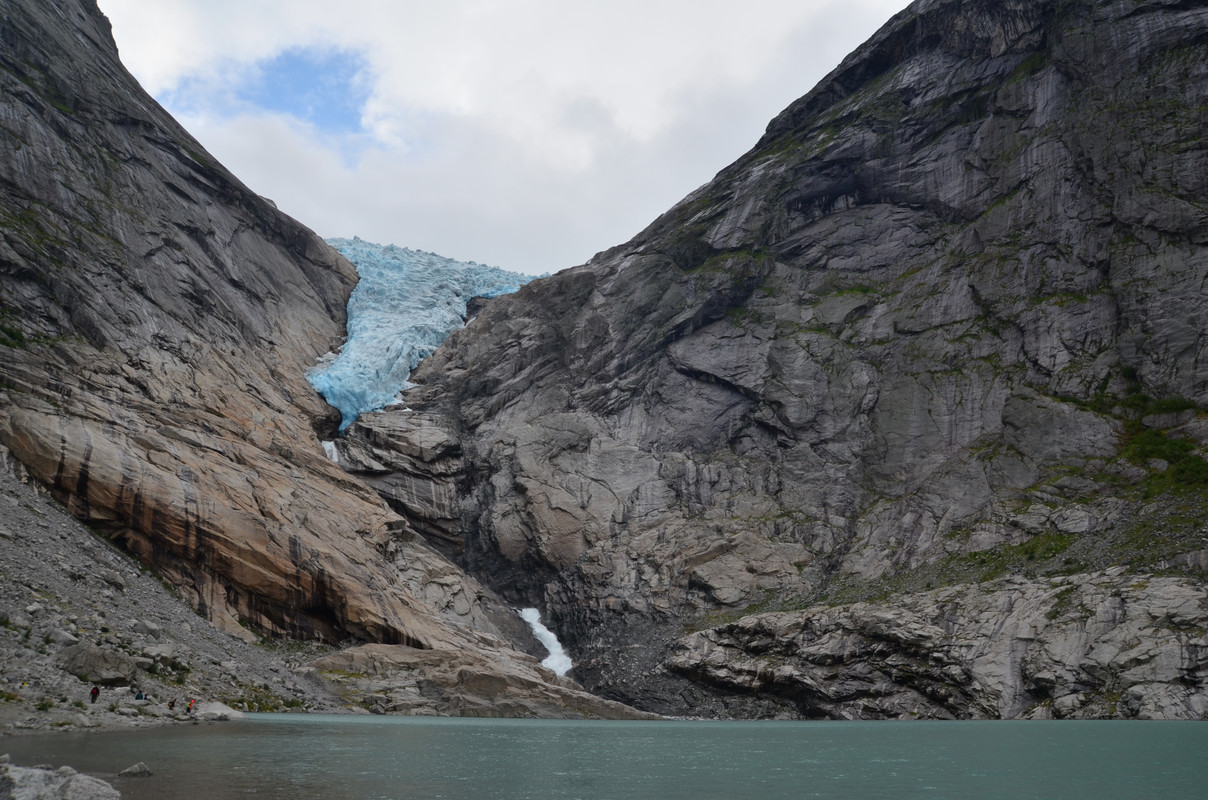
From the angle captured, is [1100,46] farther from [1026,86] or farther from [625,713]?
[625,713]

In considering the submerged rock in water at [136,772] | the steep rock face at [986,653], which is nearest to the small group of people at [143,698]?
the submerged rock in water at [136,772]

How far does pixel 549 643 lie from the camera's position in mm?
75375

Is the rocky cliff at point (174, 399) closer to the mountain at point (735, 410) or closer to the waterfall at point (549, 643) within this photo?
the mountain at point (735, 410)

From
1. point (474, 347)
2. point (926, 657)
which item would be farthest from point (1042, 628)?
point (474, 347)

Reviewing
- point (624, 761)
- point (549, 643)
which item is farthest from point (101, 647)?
point (549, 643)

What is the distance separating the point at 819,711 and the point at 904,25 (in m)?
77.7

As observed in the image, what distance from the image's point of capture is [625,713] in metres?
60.1

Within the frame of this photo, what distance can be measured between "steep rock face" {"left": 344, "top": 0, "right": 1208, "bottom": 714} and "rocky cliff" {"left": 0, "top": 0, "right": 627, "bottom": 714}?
38.9ft

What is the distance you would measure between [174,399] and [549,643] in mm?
36620

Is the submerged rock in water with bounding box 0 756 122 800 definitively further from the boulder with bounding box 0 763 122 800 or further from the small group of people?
the small group of people

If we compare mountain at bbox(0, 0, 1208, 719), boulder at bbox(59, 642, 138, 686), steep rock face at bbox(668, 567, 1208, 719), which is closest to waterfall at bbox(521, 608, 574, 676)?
mountain at bbox(0, 0, 1208, 719)

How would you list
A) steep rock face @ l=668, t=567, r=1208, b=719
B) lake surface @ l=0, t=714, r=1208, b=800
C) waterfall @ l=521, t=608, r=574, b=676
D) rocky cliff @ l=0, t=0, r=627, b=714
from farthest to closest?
waterfall @ l=521, t=608, r=574, b=676 < rocky cliff @ l=0, t=0, r=627, b=714 < steep rock face @ l=668, t=567, r=1208, b=719 < lake surface @ l=0, t=714, r=1208, b=800

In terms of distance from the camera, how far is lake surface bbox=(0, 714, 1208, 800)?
74.4ft

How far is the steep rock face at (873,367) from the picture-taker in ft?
222
